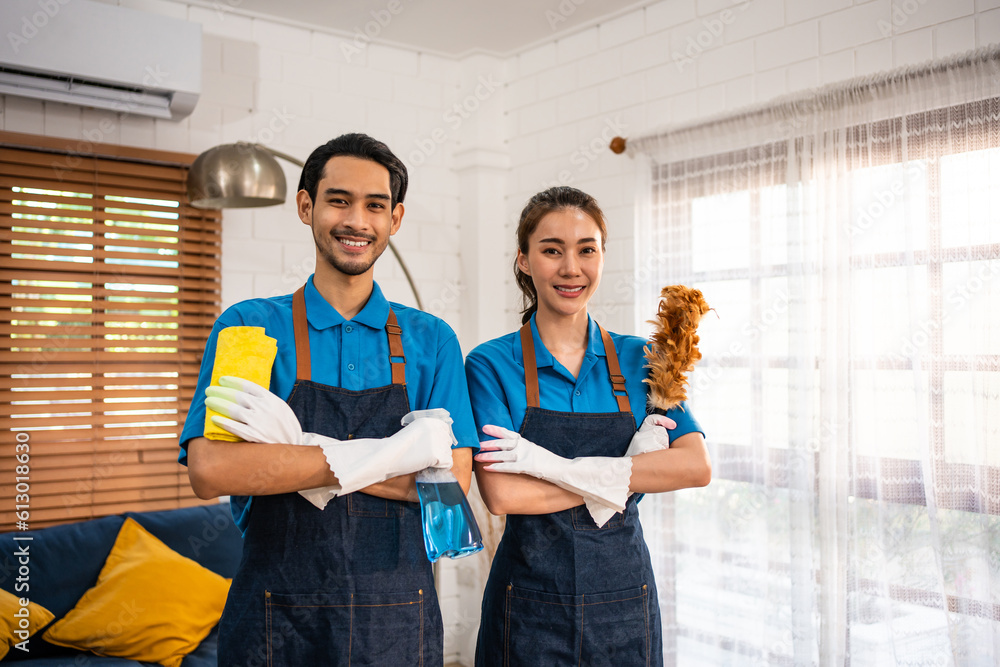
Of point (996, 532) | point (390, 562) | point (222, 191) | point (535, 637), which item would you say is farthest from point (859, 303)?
point (222, 191)

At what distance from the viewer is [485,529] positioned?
368 cm

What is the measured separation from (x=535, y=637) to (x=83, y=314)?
244 centimetres

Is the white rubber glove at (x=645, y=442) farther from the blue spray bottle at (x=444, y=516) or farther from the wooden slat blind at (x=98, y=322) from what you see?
the wooden slat blind at (x=98, y=322)

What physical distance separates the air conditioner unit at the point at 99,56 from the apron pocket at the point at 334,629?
7.88ft

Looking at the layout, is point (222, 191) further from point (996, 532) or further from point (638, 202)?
point (996, 532)

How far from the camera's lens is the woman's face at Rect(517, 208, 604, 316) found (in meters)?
1.83

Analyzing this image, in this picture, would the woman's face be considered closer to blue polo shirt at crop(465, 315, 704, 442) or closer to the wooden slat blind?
blue polo shirt at crop(465, 315, 704, 442)

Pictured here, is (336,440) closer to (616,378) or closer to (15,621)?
(616,378)

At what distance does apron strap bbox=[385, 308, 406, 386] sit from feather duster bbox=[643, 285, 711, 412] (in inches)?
22.3

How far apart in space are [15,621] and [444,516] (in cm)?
200

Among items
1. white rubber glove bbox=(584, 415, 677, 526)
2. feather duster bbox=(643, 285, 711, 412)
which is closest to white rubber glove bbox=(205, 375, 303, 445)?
white rubber glove bbox=(584, 415, 677, 526)

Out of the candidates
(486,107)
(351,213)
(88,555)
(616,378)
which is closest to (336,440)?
(351,213)

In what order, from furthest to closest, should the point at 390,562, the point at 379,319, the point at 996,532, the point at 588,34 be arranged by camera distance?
the point at 588,34, the point at 996,532, the point at 379,319, the point at 390,562

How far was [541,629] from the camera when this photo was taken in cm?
170
